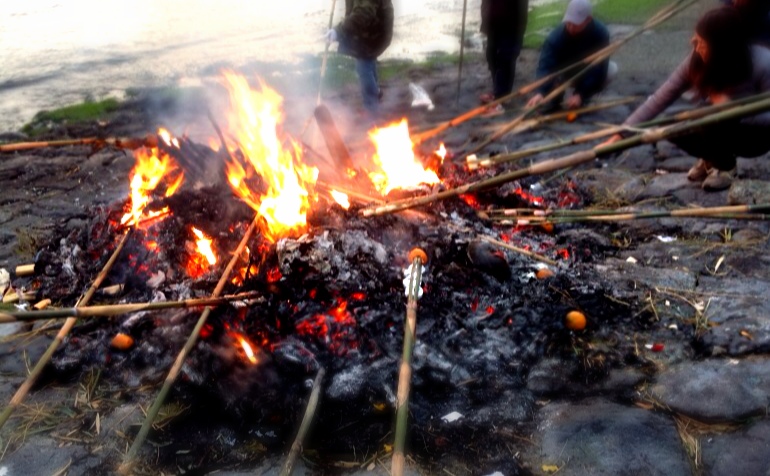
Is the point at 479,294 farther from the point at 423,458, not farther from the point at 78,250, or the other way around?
the point at 78,250

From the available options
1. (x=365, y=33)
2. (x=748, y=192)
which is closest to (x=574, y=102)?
(x=748, y=192)

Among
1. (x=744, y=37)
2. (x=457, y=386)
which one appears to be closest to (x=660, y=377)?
(x=457, y=386)

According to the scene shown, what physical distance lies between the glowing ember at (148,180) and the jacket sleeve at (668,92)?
15.1 ft

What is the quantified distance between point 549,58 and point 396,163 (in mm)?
3956

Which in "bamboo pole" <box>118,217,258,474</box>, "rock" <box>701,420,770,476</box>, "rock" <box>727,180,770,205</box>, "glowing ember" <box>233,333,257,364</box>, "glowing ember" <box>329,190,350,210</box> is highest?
"glowing ember" <box>329,190,350,210</box>

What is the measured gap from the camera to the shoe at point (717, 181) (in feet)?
18.5

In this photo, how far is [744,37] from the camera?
4973 millimetres

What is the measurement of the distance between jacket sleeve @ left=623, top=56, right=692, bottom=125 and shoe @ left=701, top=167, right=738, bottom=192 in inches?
35.7

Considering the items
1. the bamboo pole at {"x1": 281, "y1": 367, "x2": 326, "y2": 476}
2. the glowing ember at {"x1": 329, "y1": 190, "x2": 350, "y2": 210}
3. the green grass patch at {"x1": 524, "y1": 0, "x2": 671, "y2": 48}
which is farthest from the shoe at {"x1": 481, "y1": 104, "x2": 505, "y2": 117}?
the bamboo pole at {"x1": 281, "y1": 367, "x2": 326, "y2": 476}

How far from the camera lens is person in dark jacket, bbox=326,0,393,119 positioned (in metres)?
7.78

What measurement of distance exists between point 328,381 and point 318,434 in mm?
363

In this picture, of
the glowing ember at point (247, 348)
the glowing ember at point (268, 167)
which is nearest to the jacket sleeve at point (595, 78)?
the glowing ember at point (268, 167)

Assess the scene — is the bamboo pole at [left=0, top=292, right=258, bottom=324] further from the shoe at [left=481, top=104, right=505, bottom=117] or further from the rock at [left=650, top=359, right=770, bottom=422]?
the shoe at [left=481, top=104, right=505, bottom=117]

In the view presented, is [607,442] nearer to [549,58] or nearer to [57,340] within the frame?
[57,340]
